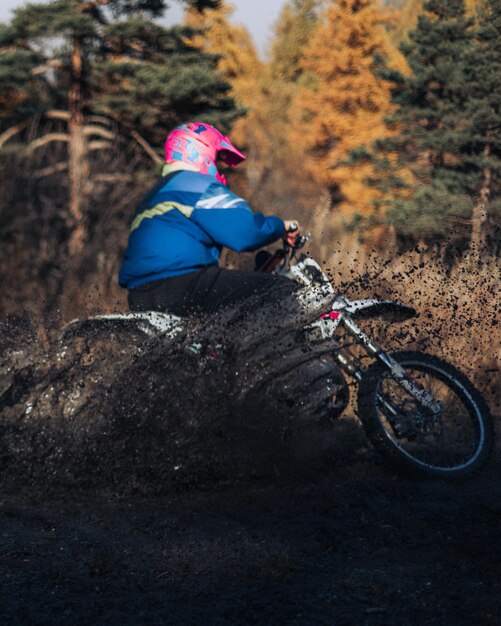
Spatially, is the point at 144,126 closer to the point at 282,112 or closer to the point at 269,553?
the point at 269,553

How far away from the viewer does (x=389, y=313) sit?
5.08 meters

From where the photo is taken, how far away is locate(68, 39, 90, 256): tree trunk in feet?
69.0

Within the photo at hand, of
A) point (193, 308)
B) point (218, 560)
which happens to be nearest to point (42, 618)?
point (218, 560)

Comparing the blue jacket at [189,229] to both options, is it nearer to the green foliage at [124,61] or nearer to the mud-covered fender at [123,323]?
the mud-covered fender at [123,323]

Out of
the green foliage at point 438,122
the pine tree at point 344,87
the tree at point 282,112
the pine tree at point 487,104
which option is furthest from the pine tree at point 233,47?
the pine tree at point 487,104

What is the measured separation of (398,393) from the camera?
4844 millimetres

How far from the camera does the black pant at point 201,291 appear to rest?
489 cm

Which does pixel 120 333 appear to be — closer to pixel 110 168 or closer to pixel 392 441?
pixel 392 441

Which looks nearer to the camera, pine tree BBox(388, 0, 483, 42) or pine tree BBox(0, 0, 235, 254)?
pine tree BBox(0, 0, 235, 254)

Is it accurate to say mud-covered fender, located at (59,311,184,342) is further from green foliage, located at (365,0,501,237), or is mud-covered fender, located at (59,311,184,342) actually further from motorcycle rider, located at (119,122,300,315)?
green foliage, located at (365,0,501,237)

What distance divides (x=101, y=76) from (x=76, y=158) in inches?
113

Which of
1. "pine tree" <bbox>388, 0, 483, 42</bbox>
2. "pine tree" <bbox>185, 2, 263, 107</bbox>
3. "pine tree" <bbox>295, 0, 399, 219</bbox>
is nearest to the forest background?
"pine tree" <bbox>295, 0, 399, 219</bbox>

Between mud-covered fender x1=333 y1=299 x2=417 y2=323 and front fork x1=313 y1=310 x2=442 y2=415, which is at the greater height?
mud-covered fender x1=333 y1=299 x2=417 y2=323

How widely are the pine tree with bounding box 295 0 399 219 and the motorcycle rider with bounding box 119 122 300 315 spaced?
27.3 m
